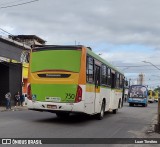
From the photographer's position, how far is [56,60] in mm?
16672

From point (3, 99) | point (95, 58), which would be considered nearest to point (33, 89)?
point (95, 58)

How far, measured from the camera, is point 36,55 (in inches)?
677

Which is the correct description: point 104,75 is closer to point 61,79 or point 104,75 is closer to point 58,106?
point 61,79

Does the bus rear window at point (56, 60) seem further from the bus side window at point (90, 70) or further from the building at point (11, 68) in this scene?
the building at point (11, 68)

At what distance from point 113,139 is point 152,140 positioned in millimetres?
1318

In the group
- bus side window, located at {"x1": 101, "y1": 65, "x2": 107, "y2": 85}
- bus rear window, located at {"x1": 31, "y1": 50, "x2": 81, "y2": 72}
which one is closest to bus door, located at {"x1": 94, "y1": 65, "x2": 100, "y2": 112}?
bus side window, located at {"x1": 101, "y1": 65, "x2": 107, "y2": 85}

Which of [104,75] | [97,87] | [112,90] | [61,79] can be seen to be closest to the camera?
[61,79]

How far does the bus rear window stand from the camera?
53.9ft

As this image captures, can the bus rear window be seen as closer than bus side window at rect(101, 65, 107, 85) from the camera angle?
Yes

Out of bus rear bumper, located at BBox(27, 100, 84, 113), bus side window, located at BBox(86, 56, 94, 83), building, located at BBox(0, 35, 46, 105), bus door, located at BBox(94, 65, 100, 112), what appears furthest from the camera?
building, located at BBox(0, 35, 46, 105)

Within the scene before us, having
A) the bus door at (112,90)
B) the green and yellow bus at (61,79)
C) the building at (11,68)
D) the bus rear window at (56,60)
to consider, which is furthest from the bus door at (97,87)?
the building at (11,68)

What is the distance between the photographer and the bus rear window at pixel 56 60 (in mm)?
16422

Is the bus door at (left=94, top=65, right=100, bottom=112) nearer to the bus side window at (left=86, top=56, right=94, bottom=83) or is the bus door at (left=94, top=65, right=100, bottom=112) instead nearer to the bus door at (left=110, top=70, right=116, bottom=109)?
the bus side window at (left=86, top=56, right=94, bottom=83)

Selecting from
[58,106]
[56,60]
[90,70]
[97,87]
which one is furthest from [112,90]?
[58,106]
